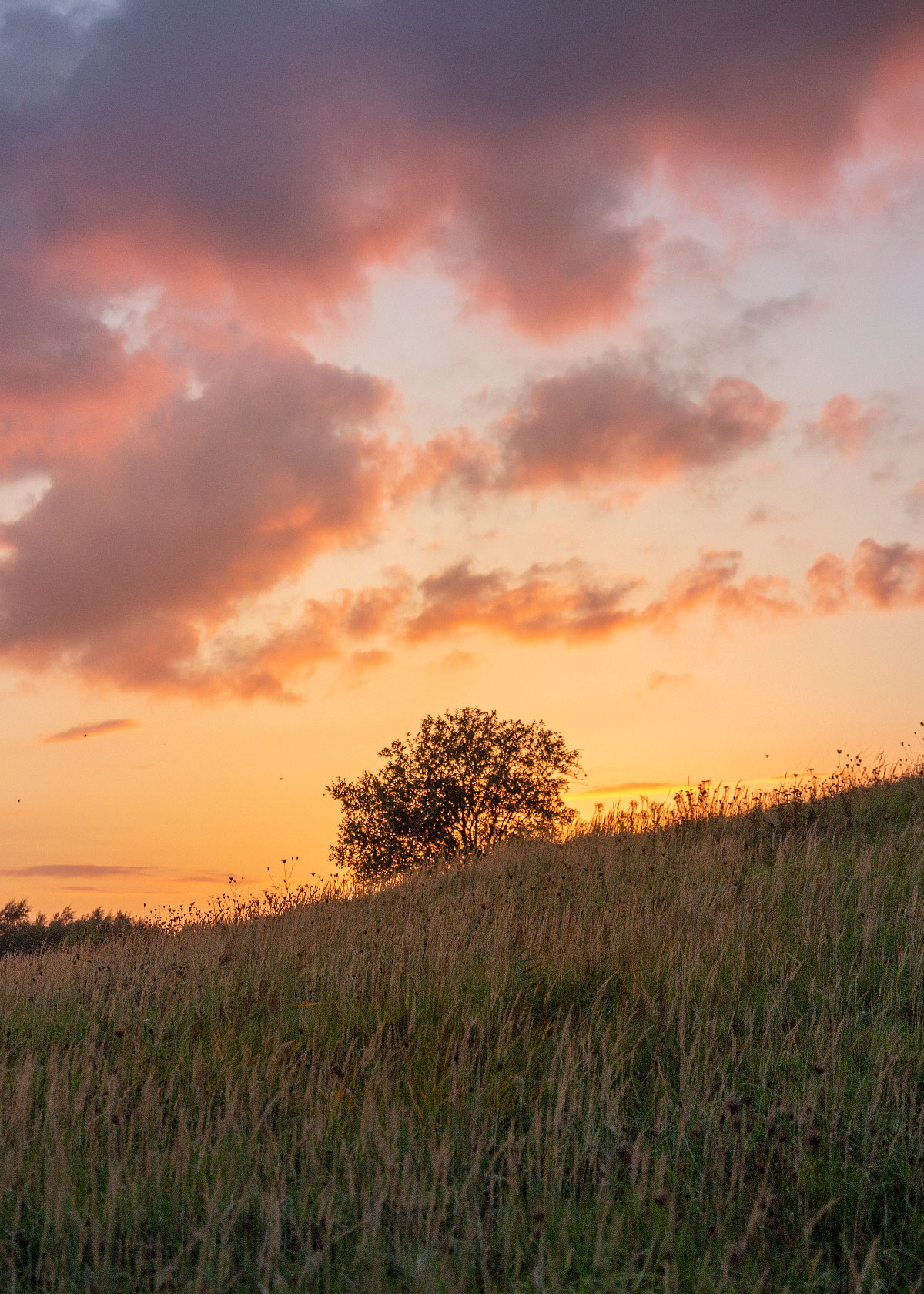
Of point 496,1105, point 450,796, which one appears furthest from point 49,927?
point 496,1105

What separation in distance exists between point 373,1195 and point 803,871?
8.10 meters

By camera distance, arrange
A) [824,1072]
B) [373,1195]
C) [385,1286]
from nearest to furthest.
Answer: [385,1286] < [373,1195] < [824,1072]

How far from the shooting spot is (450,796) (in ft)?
107

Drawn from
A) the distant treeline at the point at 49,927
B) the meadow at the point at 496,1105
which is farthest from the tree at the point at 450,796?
the meadow at the point at 496,1105

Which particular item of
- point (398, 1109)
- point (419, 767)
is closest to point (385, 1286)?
point (398, 1109)

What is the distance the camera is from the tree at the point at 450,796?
106 ft

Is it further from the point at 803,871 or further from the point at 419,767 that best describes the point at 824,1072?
the point at 419,767

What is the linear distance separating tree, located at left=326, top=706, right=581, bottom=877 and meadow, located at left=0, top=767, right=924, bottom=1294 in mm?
20942

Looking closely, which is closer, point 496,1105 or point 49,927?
point 496,1105

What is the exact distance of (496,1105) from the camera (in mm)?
5969

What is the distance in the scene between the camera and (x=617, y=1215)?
14.5ft

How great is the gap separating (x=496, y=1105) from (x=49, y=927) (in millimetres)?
25093

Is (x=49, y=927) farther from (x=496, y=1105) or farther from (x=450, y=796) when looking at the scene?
(x=496, y=1105)

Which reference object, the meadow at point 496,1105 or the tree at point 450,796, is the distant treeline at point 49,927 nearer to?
the tree at point 450,796
